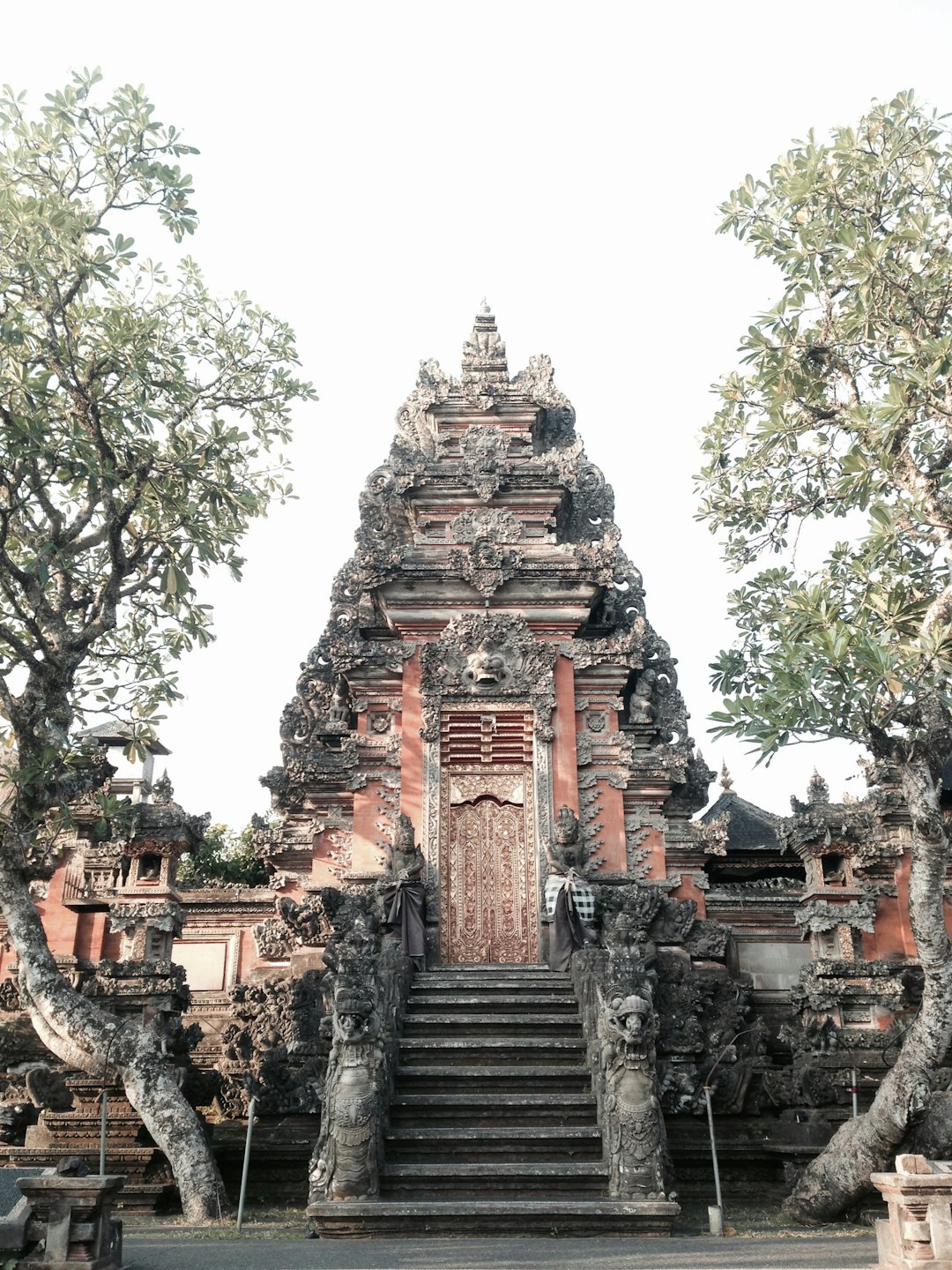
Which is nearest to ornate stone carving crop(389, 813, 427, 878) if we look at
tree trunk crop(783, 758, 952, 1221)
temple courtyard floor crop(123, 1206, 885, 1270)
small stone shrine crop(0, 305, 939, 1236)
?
small stone shrine crop(0, 305, 939, 1236)

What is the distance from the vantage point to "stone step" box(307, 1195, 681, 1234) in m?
8.13

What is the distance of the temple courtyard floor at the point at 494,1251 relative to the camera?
22.4 ft

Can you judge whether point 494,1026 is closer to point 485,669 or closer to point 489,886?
point 489,886

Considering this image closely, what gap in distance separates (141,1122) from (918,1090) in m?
6.63

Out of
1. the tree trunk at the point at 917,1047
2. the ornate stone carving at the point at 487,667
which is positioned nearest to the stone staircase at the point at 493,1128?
the tree trunk at the point at 917,1047

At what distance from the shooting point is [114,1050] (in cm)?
946

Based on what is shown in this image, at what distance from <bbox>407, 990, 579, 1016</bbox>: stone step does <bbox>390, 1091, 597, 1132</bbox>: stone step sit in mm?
1531

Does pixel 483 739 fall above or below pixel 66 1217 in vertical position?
above

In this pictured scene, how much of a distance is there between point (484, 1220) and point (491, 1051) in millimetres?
2336

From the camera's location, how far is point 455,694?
1426 cm

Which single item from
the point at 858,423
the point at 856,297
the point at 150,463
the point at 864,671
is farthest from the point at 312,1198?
the point at 856,297

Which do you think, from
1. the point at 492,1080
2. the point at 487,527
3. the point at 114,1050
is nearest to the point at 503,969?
the point at 492,1080

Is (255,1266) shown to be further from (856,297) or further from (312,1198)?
(856,297)

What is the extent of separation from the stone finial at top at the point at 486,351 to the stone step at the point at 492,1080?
10762mm
